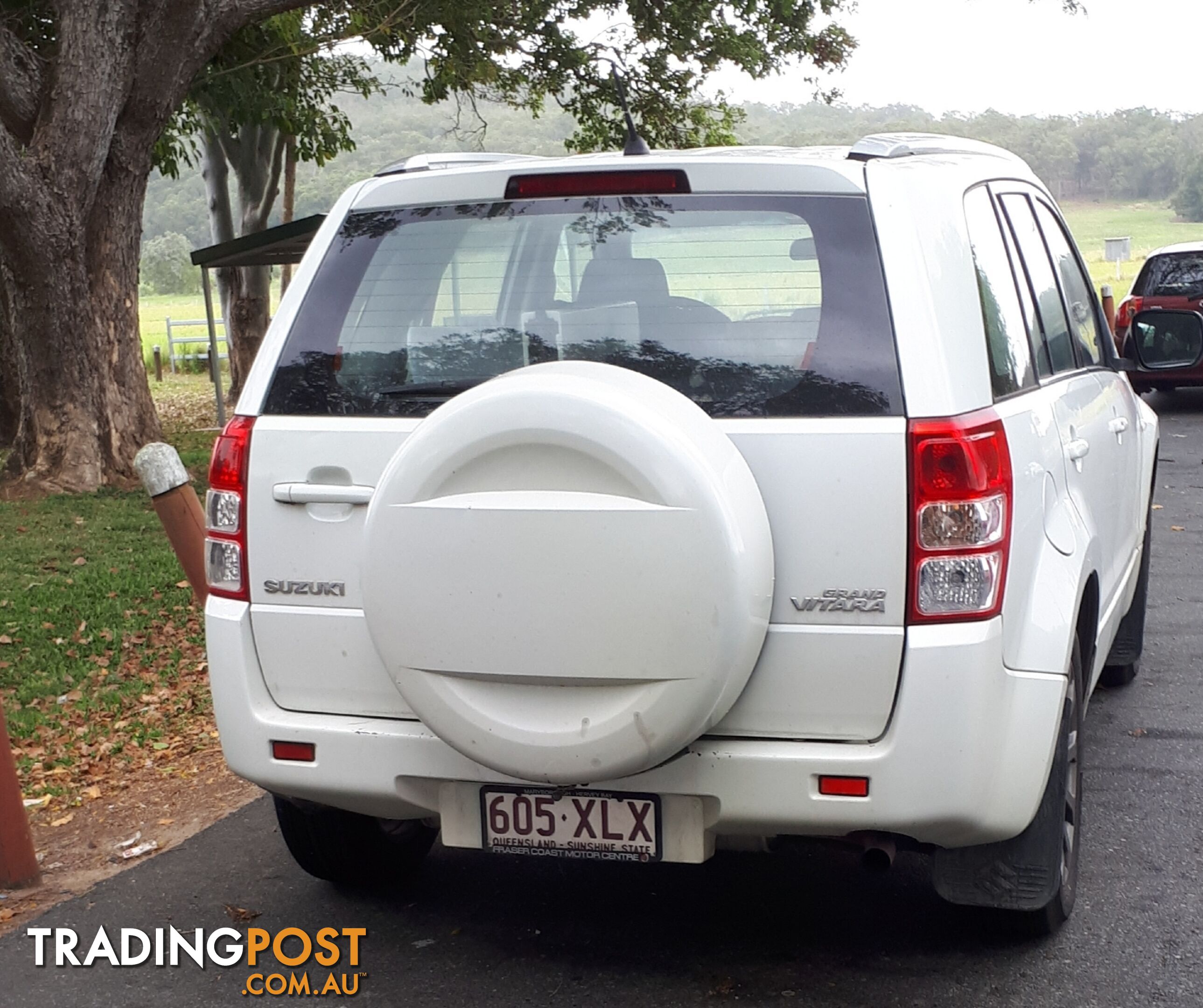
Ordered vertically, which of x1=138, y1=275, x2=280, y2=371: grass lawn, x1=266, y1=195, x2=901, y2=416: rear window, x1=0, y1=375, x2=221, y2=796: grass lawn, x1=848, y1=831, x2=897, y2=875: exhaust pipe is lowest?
x1=138, y1=275, x2=280, y2=371: grass lawn

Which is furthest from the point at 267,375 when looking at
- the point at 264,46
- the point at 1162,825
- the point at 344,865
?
the point at 264,46

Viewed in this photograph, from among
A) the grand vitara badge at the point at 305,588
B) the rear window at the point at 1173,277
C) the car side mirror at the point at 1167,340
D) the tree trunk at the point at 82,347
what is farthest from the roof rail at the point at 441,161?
the rear window at the point at 1173,277

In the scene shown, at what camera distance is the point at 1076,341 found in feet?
15.3

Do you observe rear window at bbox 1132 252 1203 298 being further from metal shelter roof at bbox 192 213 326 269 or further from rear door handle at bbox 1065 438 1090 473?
rear door handle at bbox 1065 438 1090 473

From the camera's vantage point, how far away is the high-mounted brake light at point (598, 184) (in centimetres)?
339

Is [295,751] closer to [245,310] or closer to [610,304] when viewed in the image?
[610,304]

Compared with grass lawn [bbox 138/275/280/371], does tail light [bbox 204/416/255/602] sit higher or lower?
higher

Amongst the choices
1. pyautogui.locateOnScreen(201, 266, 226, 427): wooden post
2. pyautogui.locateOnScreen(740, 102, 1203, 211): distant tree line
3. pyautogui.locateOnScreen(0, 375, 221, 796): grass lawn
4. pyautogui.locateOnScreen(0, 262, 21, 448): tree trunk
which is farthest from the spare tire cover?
pyautogui.locateOnScreen(740, 102, 1203, 211): distant tree line

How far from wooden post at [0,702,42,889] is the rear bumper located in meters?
1.32

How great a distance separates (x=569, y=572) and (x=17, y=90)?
453 inches

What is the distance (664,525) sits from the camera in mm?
2873

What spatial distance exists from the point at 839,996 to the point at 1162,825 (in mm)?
1629

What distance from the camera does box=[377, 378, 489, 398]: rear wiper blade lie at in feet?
11.1

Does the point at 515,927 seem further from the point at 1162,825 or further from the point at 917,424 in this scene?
the point at 1162,825
